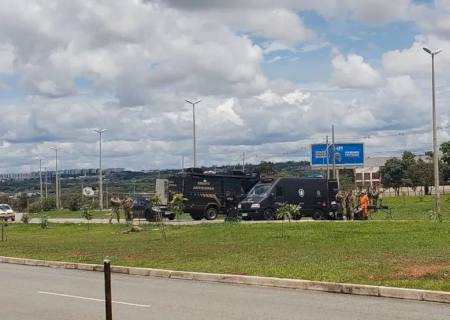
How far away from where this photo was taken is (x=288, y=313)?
10.7 metres

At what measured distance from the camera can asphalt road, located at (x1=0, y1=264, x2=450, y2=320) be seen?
10.6 meters

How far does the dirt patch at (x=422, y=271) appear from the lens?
13.6 meters

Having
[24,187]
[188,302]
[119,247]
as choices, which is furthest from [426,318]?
[24,187]

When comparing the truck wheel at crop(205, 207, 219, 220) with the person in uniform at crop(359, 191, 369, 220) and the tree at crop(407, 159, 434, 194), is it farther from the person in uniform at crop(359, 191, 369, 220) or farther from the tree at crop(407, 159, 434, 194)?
the tree at crop(407, 159, 434, 194)

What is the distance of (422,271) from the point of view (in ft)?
46.1

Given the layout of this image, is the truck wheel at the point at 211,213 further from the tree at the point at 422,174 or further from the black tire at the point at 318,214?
the tree at the point at 422,174

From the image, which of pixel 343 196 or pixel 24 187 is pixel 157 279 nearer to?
pixel 343 196

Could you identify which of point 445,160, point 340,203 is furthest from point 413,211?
point 445,160

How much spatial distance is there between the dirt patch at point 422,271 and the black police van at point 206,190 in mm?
25406

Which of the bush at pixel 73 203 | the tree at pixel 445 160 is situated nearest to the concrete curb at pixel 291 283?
the bush at pixel 73 203

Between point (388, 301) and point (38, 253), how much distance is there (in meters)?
15.3

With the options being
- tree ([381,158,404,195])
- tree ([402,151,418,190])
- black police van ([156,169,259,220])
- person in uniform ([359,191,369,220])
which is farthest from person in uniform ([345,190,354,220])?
tree ([381,158,404,195])

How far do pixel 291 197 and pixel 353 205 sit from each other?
3.26 m

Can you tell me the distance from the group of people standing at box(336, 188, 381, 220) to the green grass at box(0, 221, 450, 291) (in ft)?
22.6
